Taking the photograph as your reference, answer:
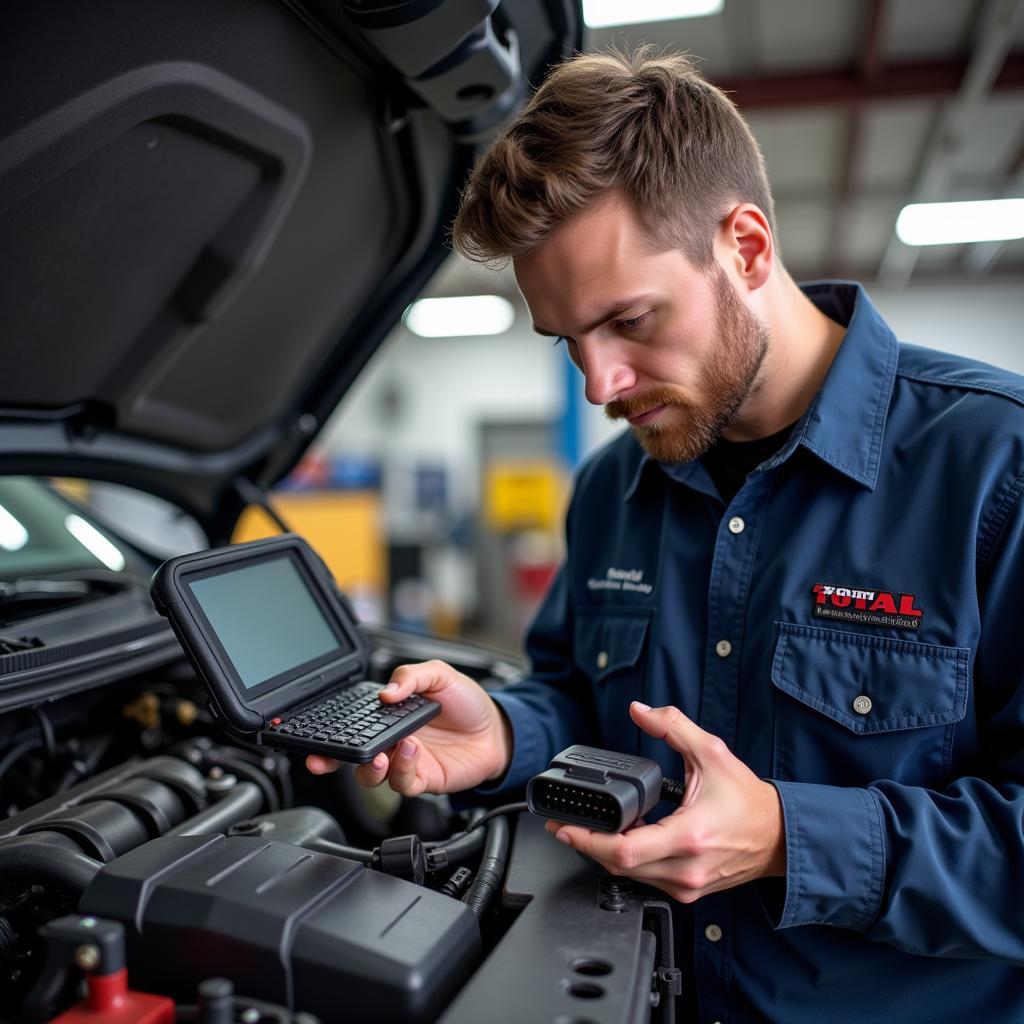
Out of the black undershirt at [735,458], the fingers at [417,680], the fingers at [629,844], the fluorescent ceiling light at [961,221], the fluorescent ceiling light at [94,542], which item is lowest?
the fingers at [629,844]

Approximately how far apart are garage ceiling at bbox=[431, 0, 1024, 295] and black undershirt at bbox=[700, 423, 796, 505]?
1800 millimetres

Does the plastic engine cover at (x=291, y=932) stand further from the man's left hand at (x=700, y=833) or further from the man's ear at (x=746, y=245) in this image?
the man's ear at (x=746, y=245)

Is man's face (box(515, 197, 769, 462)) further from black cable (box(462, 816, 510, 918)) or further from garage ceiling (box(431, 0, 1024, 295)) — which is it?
garage ceiling (box(431, 0, 1024, 295))

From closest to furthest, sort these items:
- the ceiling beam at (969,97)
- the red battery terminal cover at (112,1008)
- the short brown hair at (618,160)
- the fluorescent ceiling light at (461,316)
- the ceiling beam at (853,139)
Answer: the red battery terminal cover at (112,1008) < the short brown hair at (618,160) < the ceiling beam at (969,97) < the ceiling beam at (853,139) < the fluorescent ceiling light at (461,316)

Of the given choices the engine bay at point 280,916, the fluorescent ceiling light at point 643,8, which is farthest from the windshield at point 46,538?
the fluorescent ceiling light at point 643,8

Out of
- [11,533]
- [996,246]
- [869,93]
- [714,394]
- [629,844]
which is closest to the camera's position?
A: [629,844]

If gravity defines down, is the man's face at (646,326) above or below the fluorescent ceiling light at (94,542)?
above

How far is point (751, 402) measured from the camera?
1.16 meters

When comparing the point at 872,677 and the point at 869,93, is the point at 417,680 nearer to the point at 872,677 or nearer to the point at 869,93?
the point at 872,677

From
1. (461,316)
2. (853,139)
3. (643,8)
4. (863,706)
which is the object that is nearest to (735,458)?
(863,706)

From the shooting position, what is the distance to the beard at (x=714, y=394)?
106cm

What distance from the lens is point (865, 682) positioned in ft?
3.31

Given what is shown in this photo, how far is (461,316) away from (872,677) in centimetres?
890

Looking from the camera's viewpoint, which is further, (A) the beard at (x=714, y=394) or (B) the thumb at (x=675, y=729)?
(A) the beard at (x=714, y=394)
